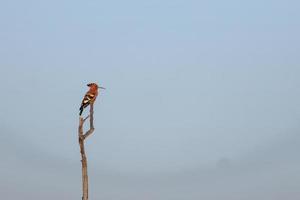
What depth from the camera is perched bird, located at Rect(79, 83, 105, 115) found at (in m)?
20.5

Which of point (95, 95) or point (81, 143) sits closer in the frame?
point (81, 143)

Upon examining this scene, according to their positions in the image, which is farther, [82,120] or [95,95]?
[95,95]

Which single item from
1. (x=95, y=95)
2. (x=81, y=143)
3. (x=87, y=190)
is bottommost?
(x=87, y=190)

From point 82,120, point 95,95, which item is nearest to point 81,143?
point 82,120

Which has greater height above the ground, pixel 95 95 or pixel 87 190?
pixel 95 95

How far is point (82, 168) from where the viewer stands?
723 inches

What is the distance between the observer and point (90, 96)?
69.8 ft

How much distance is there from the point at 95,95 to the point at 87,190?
5469 mm

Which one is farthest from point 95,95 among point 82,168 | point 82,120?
point 82,168

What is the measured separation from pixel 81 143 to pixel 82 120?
1.09 meters

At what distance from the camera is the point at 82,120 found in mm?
18797

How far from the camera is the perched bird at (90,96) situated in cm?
2050

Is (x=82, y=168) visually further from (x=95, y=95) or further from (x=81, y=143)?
(x=95, y=95)

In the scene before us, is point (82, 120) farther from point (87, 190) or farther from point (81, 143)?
point (87, 190)
